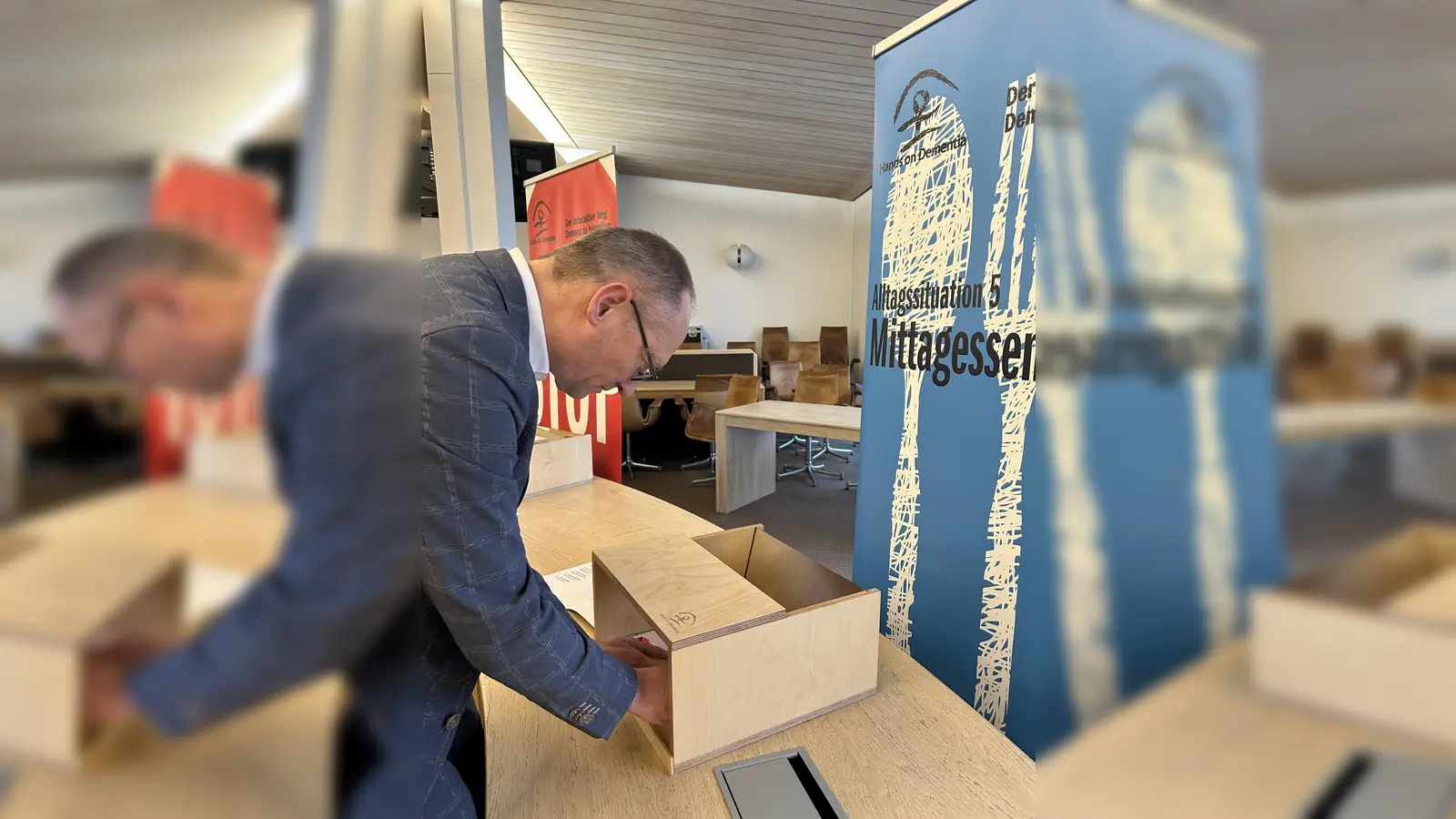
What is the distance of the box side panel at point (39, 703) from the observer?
0.13 m

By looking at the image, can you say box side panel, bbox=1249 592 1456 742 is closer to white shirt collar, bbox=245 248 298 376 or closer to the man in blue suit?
white shirt collar, bbox=245 248 298 376

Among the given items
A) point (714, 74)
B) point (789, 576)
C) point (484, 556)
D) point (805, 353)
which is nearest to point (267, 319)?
point (484, 556)

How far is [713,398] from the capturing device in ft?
18.2

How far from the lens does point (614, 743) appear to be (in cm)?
99

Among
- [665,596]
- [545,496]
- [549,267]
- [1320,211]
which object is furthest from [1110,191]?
[545,496]

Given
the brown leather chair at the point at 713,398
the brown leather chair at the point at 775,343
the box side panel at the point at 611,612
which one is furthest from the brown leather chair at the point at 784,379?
the box side panel at the point at 611,612

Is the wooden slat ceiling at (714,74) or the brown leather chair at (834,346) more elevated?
the wooden slat ceiling at (714,74)

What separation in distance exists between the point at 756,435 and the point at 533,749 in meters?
4.04

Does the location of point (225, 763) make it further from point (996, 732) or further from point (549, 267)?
point (549, 267)

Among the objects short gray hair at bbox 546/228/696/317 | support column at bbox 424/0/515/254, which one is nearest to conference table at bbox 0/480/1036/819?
short gray hair at bbox 546/228/696/317

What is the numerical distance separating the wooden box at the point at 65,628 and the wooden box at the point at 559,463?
7.40 feet

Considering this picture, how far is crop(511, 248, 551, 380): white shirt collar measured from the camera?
1117mm

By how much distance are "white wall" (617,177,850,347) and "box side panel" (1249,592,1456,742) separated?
9017 millimetres

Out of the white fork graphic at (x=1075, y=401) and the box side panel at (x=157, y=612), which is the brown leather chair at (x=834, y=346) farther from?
the box side panel at (x=157, y=612)
